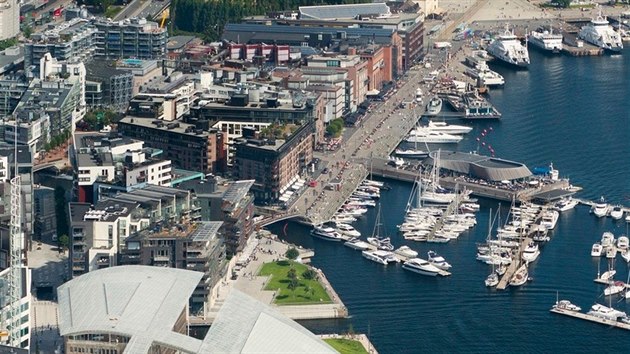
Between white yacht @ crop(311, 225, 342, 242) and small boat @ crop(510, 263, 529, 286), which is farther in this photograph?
white yacht @ crop(311, 225, 342, 242)

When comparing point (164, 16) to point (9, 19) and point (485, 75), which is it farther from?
point (485, 75)

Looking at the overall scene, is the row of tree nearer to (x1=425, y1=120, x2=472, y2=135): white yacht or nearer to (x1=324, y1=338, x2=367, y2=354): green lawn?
(x1=425, y1=120, x2=472, y2=135): white yacht

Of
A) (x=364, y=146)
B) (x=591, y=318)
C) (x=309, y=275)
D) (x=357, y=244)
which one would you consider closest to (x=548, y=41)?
(x=364, y=146)

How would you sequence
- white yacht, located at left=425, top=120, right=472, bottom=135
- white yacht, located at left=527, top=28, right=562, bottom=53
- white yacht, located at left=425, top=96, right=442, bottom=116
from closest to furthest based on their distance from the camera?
white yacht, located at left=425, top=120, right=472, bottom=135, white yacht, located at left=425, top=96, right=442, bottom=116, white yacht, located at left=527, top=28, right=562, bottom=53

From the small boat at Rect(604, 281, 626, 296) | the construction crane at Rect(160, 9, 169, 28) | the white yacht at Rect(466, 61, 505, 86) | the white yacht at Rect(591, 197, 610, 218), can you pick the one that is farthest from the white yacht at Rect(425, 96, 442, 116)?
the small boat at Rect(604, 281, 626, 296)

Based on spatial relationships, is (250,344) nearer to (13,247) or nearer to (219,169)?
(13,247)

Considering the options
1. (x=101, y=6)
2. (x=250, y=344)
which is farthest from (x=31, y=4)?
(x=250, y=344)
